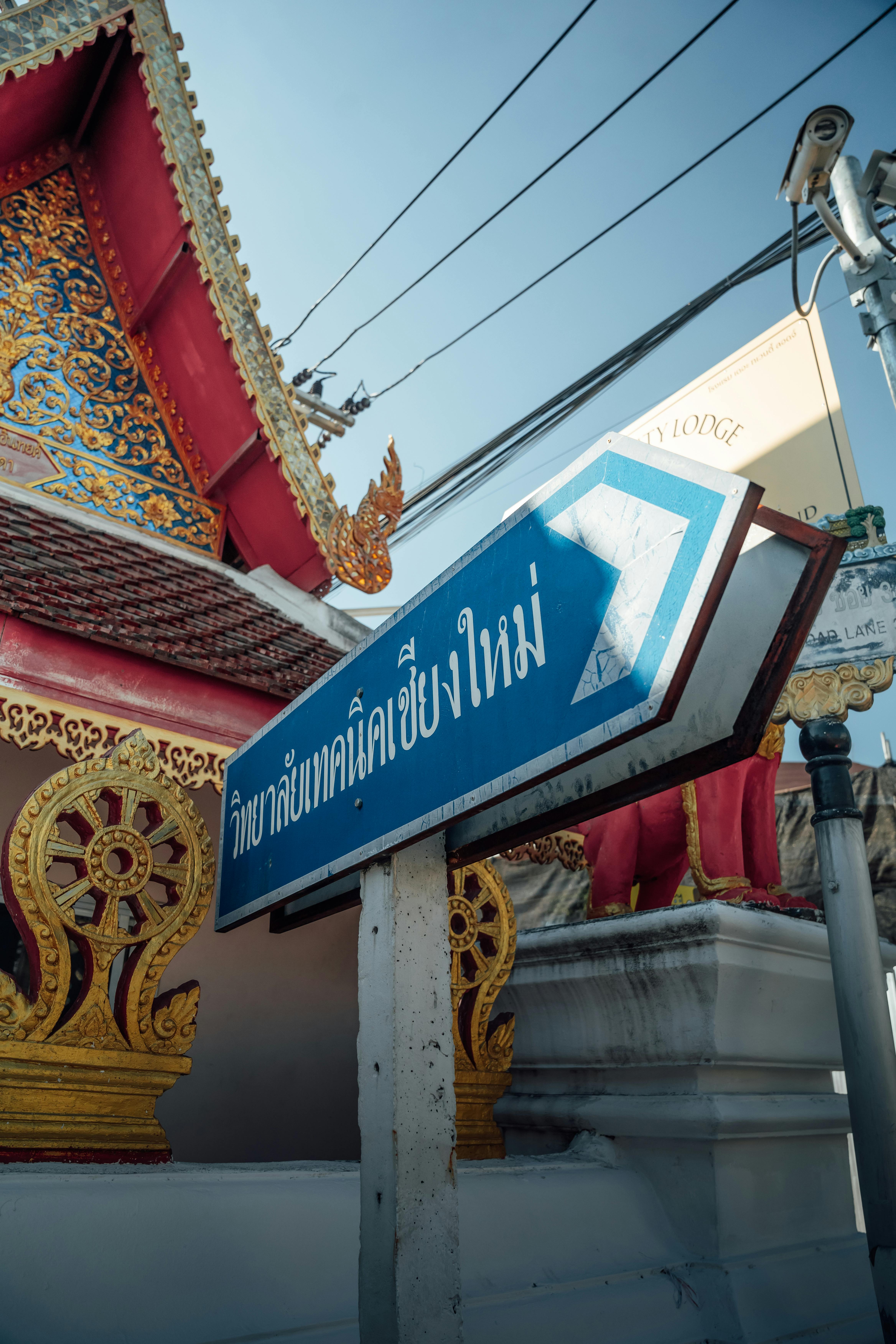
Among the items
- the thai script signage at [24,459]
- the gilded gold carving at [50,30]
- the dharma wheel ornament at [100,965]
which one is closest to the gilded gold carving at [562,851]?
the dharma wheel ornament at [100,965]

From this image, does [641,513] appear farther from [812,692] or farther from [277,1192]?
[812,692]

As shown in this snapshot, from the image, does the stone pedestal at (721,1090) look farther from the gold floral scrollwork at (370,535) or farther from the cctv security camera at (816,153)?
the cctv security camera at (816,153)

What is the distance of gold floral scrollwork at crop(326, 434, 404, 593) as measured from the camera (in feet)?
12.5

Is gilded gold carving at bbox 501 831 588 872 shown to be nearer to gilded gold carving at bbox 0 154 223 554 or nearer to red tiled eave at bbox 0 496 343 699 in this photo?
red tiled eave at bbox 0 496 343 699

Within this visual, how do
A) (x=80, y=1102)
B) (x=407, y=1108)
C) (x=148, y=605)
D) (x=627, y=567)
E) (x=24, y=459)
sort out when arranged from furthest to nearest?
(x=24, y=459) < (x=148, y=605) < (x=80, y=1102) < (x=407, y=1108) < (x=627, y=567)

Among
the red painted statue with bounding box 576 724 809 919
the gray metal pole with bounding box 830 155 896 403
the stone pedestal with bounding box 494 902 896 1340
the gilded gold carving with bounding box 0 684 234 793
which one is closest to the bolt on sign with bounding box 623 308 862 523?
the gray metal pole with bounding box 830 155 896 403

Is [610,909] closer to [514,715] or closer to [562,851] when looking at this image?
[562,851]

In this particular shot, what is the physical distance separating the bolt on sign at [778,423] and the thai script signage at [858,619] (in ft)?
3.64

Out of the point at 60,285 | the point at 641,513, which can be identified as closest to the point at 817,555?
the point at 641,513

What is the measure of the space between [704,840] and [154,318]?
11.0 ft

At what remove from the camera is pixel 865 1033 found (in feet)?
5.44

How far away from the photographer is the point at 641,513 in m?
0.88

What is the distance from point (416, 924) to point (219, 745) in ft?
6.95

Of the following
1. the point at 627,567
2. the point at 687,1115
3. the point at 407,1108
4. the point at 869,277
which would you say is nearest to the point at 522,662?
the point at 627,567
